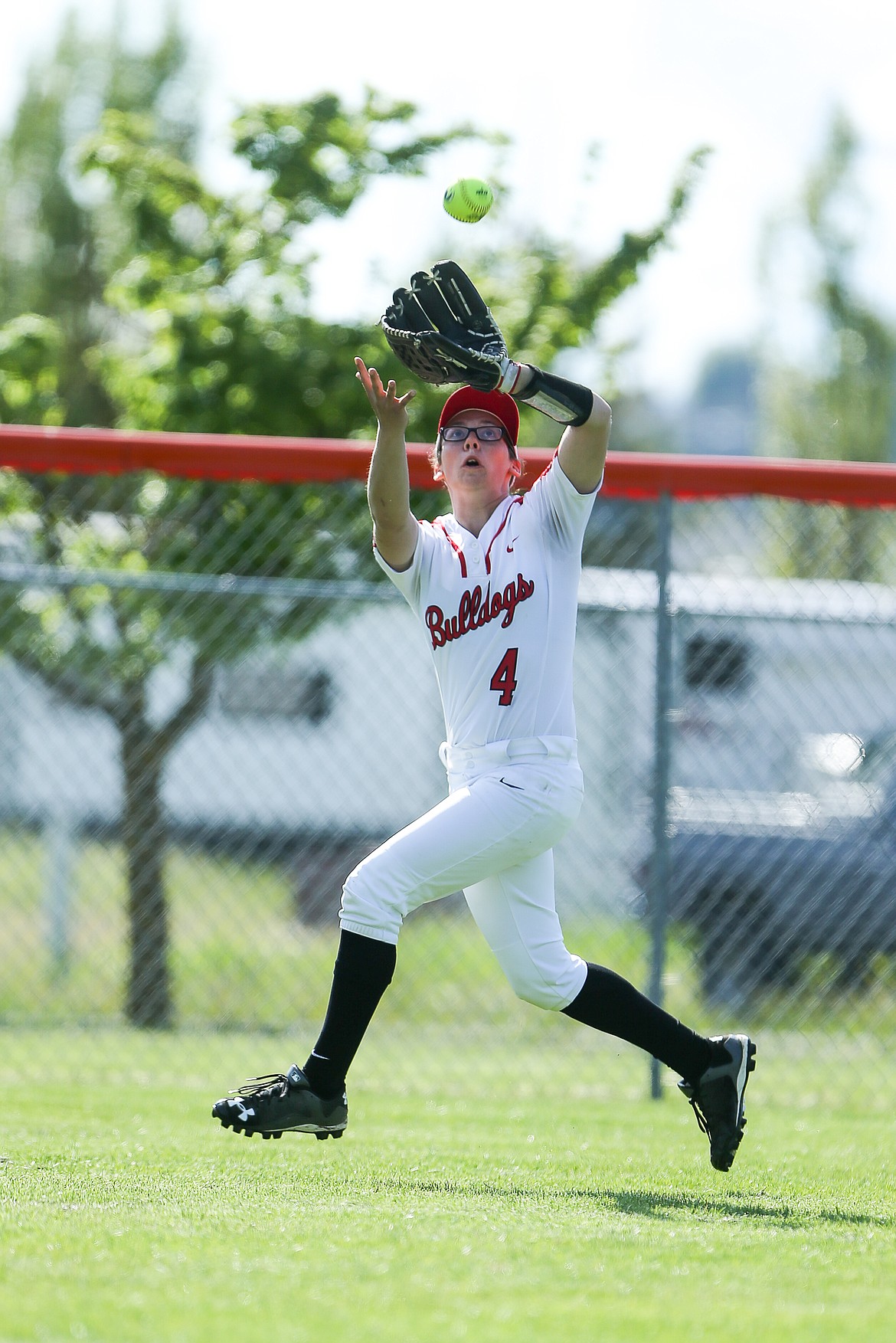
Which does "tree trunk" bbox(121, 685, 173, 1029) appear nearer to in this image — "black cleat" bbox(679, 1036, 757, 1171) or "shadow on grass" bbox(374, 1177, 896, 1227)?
"shadow on grass" bbox(374, 1177, 896, 1227)

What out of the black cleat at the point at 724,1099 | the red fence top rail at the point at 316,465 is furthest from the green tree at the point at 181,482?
the black cleat at the point at 724,1099

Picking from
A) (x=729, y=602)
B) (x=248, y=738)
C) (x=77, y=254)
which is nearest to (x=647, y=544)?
(x=729, y=602)

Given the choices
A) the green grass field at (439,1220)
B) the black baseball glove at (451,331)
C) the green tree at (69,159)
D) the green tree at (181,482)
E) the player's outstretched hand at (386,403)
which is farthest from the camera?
the green tree at (69,159)

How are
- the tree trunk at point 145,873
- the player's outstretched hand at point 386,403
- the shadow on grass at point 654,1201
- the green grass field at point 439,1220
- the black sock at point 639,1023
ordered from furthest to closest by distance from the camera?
the tree trunk at point 145,873 → the black sock at point 639,1023 → the player's outstretched hand at point 386,403 → the shadow on grass at point 654,1201 → the green grass field at point 439,1220

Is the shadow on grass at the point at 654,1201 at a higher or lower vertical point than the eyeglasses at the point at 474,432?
lower

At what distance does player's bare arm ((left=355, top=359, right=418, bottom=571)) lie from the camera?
11.4 feet

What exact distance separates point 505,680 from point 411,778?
20.5 ft

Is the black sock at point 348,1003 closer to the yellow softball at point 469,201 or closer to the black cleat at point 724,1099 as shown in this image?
the black cleat at point 724,1099

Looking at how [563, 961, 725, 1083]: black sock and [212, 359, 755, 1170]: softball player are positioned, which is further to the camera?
[563, 961, 725, 1083]: black sock

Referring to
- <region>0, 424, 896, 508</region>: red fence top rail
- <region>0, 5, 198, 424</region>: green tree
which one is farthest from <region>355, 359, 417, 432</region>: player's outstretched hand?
<region>0, 5, 198, 424</region>: green tree

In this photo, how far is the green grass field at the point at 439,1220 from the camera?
7.28 ft

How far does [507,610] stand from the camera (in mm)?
3506

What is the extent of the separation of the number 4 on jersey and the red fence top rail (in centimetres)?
172

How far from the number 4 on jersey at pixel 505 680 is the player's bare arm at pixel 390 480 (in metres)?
0.36
